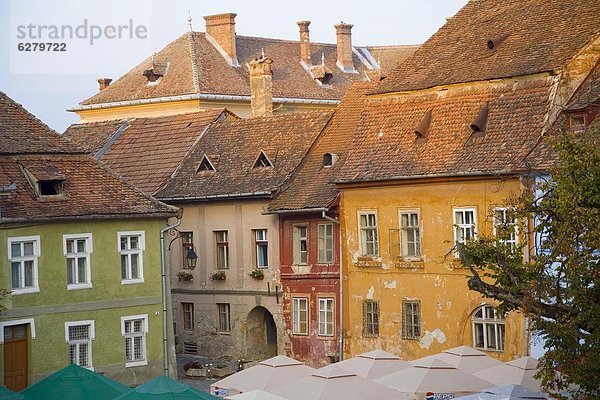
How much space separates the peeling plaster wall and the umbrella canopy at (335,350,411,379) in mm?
5986

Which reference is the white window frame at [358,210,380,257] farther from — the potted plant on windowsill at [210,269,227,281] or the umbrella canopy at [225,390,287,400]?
the umbrella canopy at [225,390,287,400]

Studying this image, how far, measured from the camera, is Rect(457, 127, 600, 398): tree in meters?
22.5

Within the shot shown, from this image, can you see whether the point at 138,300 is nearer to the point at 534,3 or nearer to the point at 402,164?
the point at 402,164

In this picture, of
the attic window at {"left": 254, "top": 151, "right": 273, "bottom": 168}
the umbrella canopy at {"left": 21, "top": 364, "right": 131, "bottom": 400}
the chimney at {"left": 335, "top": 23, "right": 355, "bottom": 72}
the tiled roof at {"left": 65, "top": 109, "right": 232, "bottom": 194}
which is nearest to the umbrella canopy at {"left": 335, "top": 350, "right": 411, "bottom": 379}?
the umbrella canopy at {"left": 21, "top": 364, "right": 131, "bottom": 400}

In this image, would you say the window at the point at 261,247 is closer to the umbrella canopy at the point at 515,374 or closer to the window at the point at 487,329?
the window at the point at 487,329

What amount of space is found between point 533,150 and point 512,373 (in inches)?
314

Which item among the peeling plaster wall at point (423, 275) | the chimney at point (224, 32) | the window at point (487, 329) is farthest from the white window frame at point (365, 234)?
the chimney at point (224, 32)

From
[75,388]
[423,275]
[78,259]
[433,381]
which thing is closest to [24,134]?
[78,259]

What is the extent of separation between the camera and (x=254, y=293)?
46.2 m

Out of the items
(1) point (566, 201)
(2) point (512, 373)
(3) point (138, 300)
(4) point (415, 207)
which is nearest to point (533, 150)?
(4) point (415, 207)

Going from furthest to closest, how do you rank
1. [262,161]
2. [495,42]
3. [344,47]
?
[344,47]
[262,161]
[495,42]

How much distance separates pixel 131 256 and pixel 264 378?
972cm

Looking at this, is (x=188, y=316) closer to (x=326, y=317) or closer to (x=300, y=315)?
(x=300, y=315)

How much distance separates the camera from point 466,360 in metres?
31.8
